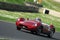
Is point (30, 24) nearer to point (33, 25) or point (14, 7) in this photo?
point (33, 25)

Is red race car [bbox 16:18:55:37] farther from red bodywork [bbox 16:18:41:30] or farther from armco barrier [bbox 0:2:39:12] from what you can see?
armco barrier [bbox 0:2:39:12]

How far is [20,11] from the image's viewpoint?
1582 inches

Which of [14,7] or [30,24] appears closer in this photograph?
[30,24]

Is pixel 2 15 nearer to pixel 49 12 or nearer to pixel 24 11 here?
pixel 24 11

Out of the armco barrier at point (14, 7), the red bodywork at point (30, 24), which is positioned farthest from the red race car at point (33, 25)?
the armco barrier at point (14, 7)

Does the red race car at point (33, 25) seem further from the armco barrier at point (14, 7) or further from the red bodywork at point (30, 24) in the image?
the armco barrier at point (14, 7)

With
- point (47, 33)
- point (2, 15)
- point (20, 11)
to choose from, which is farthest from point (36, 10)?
point (47, 33)

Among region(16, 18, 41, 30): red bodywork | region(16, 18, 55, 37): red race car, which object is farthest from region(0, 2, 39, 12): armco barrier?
region(16, 18, 41, 30): red bodywork

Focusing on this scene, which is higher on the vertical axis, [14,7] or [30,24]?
[30,24]

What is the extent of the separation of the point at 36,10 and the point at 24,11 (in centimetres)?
494

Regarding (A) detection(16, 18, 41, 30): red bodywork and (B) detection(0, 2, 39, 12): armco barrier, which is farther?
(B) detection(0, 2, 39, 12): armco barrier

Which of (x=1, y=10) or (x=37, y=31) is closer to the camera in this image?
(x=37, y=31)

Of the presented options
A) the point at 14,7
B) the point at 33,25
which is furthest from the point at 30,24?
the point at 14,7

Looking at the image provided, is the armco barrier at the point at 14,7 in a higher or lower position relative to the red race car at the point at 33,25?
lower
